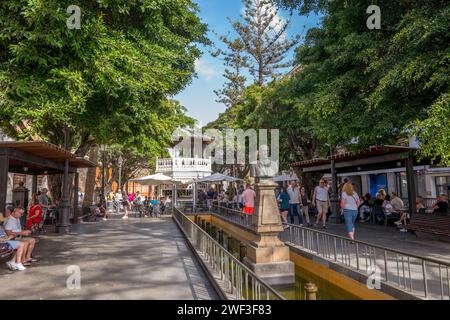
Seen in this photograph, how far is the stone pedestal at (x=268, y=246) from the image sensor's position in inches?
315

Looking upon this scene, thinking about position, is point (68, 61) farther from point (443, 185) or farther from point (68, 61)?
point (443, 185)

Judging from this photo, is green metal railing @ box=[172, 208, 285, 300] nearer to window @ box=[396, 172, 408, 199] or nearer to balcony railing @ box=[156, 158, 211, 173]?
balcony railing @ box=[156, 158, 211, 173]

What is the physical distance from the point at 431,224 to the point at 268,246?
17.8ft

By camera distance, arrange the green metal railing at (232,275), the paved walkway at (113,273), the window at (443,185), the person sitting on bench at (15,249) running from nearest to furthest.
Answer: the green metal railing at (232,275) → the paved walkway at (113,273) → the person sitting on bench at (15,249) → the window at (443,185)

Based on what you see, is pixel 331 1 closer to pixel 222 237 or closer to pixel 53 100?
pixel 53 100

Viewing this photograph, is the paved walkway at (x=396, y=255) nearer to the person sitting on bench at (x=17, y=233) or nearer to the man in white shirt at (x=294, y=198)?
the man in white shirt at (x=294, y=198)

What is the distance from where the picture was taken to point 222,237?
16.6 metres

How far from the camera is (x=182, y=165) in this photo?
100 ft

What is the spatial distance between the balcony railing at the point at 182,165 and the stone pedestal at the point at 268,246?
22105mm

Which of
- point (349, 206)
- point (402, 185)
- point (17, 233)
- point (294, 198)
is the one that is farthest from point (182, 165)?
point (17, 233)

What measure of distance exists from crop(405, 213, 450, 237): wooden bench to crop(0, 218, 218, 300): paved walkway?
705 cm

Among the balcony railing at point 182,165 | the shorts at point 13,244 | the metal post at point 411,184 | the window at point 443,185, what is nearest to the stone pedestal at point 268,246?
the shorts at point 13,244

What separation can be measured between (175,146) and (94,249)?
2775 centimetres
